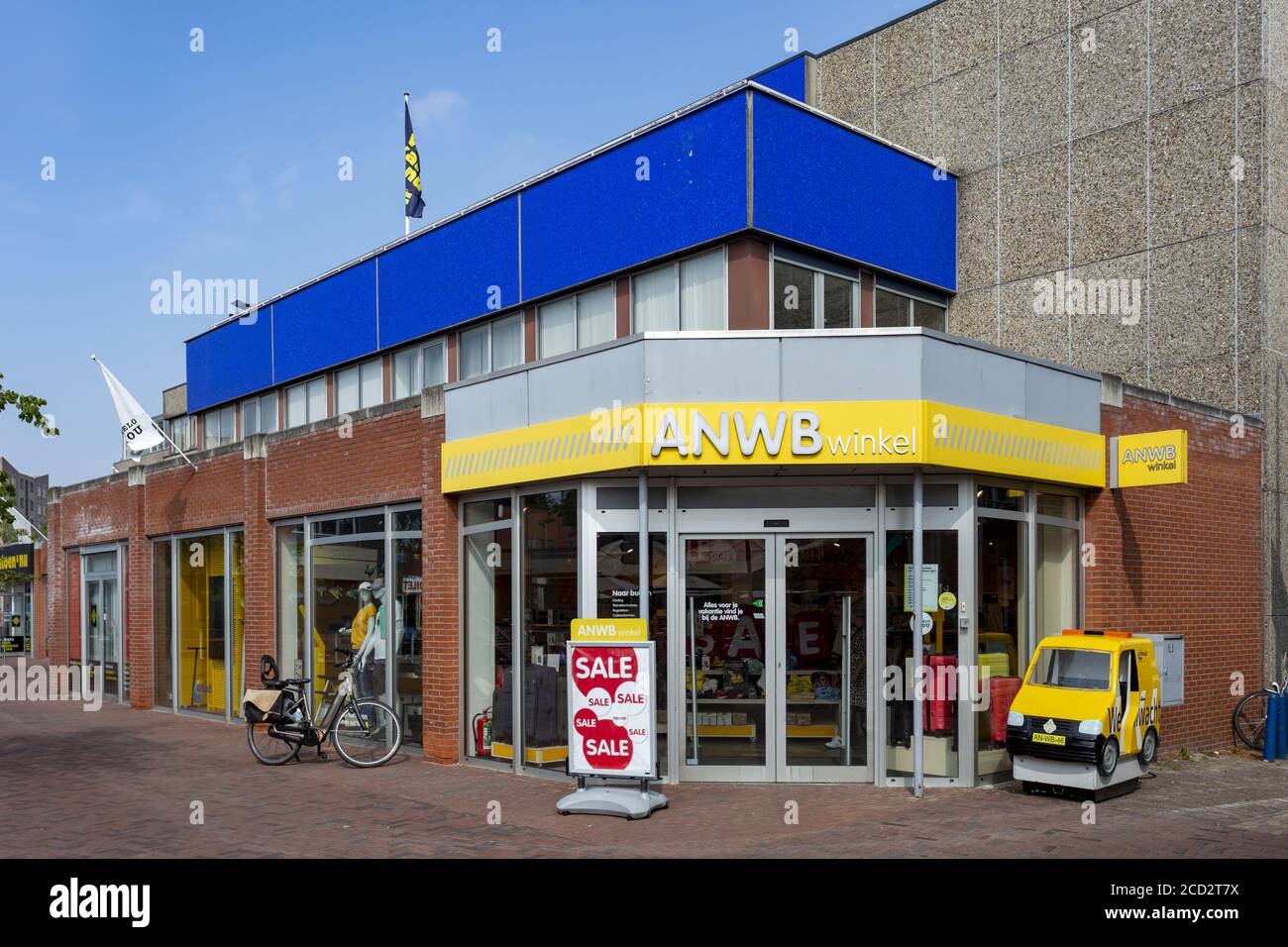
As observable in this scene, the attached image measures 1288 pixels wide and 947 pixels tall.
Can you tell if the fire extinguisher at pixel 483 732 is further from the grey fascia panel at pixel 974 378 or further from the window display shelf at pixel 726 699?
the grey fascia panel at pixel 974 378

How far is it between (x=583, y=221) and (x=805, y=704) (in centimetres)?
814

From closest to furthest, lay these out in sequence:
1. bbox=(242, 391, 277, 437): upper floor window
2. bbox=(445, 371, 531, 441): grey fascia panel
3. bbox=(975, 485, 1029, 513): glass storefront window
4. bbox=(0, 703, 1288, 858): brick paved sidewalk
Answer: bbox=(0, 703, 1288, 858): brick paved sidewalk → bbox=(975, 485, 1029, 513): glass storefront window → bbox=(445, 371, 531, 441): grey fascia panel → bbox=(242, 391, 277, 437): upper floor window

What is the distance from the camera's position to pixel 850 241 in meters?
15.8

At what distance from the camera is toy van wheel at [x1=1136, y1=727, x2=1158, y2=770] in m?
11.9

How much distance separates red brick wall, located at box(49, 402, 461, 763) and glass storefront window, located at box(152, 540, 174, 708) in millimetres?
A: 149

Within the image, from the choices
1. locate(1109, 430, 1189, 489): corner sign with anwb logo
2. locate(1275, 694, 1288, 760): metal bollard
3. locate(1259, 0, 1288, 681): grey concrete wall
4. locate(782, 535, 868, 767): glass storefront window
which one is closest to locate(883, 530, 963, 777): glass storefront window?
locate(782, 535, 868, 767): glass storefront window

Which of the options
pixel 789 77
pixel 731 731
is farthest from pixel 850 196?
pixel 731 731

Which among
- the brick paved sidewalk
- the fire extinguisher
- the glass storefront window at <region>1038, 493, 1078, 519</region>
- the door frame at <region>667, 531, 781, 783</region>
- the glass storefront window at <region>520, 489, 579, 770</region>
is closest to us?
the brick paved sidewalk

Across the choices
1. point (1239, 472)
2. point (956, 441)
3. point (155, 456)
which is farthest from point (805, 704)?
point (155, 456)

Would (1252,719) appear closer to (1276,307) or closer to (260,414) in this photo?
(1276,307)

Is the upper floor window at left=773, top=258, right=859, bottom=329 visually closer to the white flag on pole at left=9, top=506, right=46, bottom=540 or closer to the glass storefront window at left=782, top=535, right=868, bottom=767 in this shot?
the glass storefront window at left=782, top=535, right=868, bottom=767

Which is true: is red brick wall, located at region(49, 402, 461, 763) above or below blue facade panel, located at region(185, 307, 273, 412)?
below

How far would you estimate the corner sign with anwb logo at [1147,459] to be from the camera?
504 inches

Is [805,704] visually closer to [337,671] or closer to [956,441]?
[956,441]
